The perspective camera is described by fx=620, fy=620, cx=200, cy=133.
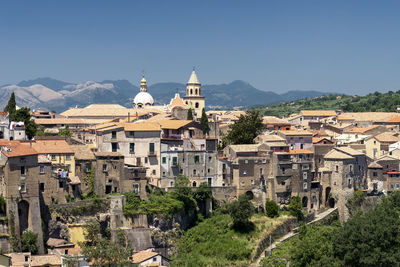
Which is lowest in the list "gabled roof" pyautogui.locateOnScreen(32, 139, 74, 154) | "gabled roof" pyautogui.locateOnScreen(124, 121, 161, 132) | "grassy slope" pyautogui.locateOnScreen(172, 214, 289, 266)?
"grassy slope" pyautogui.locateOnScreen(172, 214, 289, 266)

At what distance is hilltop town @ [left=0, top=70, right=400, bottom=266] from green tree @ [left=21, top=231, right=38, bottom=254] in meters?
0.09

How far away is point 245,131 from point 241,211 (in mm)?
17425

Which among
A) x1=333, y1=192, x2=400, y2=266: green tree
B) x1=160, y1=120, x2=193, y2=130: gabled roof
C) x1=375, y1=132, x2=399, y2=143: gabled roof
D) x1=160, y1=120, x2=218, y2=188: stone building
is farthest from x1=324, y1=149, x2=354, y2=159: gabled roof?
x1=160, y1=120, x2=193, y2=130: gabled roof

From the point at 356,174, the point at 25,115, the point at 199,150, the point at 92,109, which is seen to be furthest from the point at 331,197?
the point at 92,109

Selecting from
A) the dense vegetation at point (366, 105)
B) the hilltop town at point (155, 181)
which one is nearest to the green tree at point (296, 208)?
the hilltop town at point (155, 181)

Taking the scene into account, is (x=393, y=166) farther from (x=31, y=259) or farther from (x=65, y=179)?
(x=31, y=259)

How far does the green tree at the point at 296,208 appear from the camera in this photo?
73000 mm

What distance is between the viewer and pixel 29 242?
54.6 meters

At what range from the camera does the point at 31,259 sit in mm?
52406

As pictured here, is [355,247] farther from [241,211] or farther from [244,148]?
[244,148]

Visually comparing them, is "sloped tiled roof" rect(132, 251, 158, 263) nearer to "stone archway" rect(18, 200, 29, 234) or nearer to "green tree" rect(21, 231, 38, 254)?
"green tree" rect(21, 231, 38, 254)

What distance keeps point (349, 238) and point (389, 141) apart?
119 ft

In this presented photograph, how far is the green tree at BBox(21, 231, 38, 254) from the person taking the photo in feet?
178

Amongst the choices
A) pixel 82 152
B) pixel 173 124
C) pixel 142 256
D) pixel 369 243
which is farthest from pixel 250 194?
pixel 82 152
